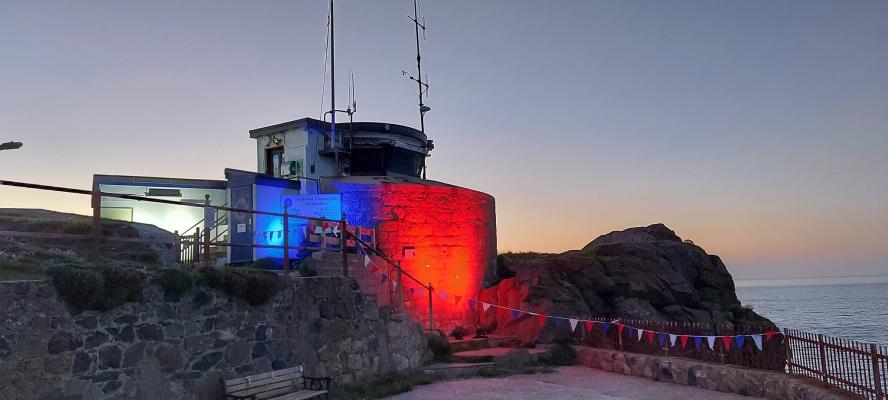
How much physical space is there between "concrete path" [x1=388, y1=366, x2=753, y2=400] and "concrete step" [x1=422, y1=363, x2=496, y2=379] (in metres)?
0.33

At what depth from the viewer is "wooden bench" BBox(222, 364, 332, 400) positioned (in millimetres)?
9000

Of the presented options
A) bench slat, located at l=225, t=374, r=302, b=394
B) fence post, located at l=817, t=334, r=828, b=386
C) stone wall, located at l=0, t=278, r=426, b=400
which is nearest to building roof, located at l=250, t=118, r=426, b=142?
stone wall, located at l=0, t=278, r=426, b=400

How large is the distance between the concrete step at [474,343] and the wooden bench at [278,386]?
508 centimetres

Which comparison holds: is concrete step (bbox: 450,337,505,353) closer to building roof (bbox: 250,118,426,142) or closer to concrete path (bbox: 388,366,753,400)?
concrete path (bbox: 388,366,753,400)

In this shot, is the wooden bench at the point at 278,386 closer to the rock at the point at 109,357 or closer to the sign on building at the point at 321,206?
the rock at the point at 109,357

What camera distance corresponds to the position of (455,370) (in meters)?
12.9

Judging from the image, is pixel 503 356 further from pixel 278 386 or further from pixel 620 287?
pixel 620 287

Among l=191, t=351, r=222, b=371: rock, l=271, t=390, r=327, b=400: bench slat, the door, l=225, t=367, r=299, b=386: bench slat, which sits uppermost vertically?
the door

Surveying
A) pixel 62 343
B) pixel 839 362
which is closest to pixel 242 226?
pixel 62 343

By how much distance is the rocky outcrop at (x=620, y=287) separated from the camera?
1711 cm

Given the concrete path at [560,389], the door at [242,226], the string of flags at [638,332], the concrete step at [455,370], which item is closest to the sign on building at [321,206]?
the door at [242,226]

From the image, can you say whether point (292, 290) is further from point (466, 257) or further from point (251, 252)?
point (466, 257)

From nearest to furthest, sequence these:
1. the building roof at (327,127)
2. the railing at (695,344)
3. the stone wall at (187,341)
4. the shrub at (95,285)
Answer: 1. the stone wall at (187,341)
2. the shrub at (95,285)
3. the railing at (695,344)
4. the building roof at (327,127)

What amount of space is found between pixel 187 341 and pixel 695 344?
9.44 m
